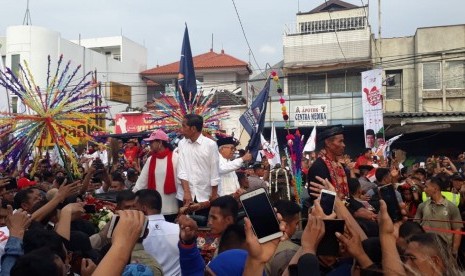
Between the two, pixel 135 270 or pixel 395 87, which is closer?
pixel 135 270

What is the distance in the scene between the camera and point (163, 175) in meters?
6.82

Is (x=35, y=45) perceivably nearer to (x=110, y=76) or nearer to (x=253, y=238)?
(x=110, y=76)

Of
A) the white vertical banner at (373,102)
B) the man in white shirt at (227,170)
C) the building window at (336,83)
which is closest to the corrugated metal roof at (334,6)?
the building window at (336,83)

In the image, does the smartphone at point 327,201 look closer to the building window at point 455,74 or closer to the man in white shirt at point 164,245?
the man in white shirt at point 164,245

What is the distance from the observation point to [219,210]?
4.62 meters

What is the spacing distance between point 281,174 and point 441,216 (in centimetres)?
490

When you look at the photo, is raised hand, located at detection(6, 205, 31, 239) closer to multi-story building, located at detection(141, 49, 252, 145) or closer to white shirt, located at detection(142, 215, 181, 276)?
white shirt, located at detection(142, 215, 181, 276)

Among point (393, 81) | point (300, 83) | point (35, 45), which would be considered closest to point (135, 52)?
point (35, 45)

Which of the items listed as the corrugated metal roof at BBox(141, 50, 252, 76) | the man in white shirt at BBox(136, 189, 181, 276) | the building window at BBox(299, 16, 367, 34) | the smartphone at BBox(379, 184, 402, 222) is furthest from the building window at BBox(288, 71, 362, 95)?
the man in white shirt at BBox(136, 189, 181, 276)

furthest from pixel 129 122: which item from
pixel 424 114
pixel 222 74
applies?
pixel 424 114

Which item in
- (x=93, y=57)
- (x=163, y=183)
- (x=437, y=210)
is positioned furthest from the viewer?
(x=93, y=57)

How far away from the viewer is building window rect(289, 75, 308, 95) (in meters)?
27.6

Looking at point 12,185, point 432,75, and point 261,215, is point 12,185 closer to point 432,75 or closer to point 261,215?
point 261,215

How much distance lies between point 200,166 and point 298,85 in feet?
70.8
